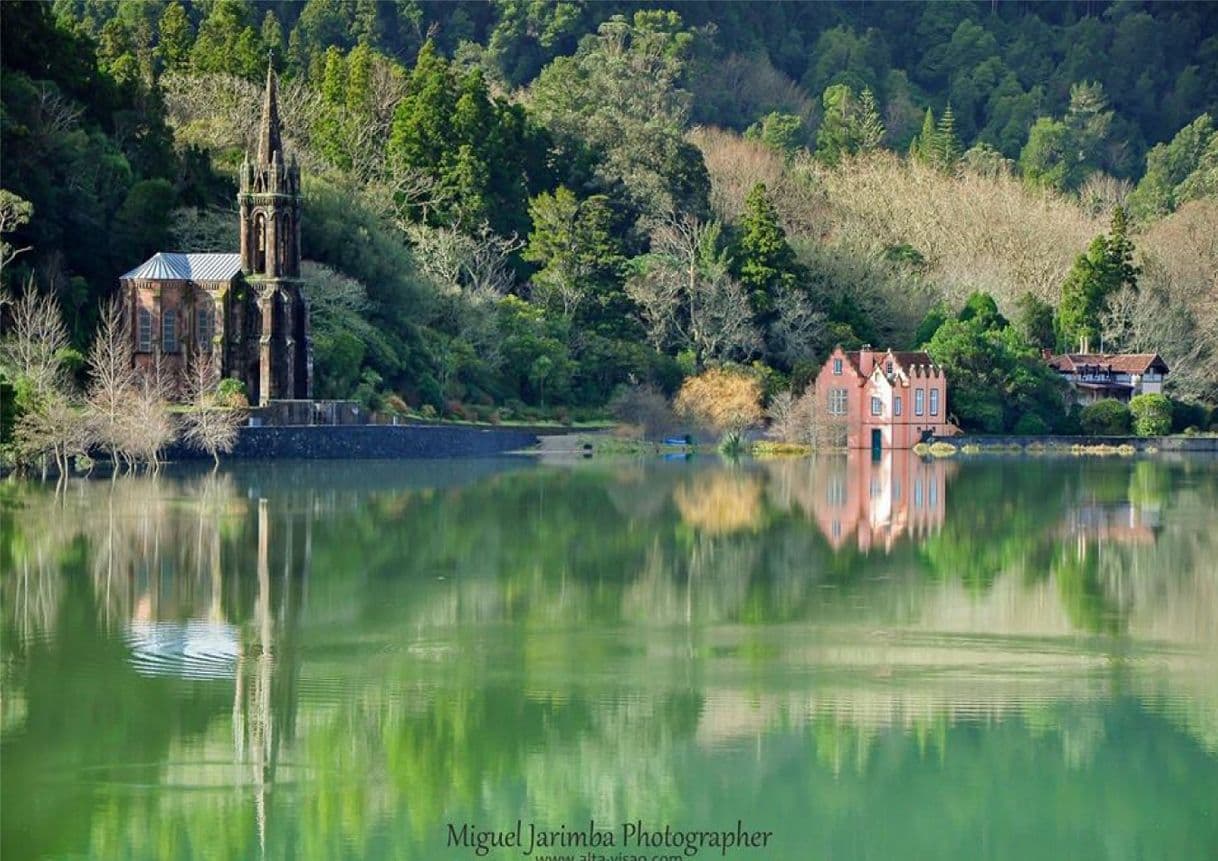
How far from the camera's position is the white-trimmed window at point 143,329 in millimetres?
54438

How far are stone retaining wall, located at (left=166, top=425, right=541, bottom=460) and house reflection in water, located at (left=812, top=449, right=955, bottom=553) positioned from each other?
906 centimetres

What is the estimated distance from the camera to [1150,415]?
71688 mm

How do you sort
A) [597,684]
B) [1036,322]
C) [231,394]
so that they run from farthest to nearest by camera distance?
[1036,322] → [231,394] → [597,684]

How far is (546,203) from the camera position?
72.9 m

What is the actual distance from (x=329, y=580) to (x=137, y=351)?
2737 centimetres

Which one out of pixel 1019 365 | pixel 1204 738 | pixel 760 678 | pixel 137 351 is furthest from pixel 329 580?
pixel 1019 365

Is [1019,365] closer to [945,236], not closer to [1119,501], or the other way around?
[945,236]

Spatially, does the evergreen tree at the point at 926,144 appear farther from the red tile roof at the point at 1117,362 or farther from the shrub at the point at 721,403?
the shrub at the point at 721,403

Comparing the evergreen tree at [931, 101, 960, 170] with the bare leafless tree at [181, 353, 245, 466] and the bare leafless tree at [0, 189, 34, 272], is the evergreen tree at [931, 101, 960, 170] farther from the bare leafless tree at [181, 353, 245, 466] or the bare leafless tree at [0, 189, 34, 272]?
the bare leafless tree at [0, 189, 34, 272]

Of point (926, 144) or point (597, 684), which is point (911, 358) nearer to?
point (926, 144)

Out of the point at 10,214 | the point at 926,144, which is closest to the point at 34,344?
the point at 10,214

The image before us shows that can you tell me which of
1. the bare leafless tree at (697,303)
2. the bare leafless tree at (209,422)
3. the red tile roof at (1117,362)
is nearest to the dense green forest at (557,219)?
the bare leafless tree at (697,303)

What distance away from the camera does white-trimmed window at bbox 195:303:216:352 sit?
54.8 metres

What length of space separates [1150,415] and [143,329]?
34248 millimetres
